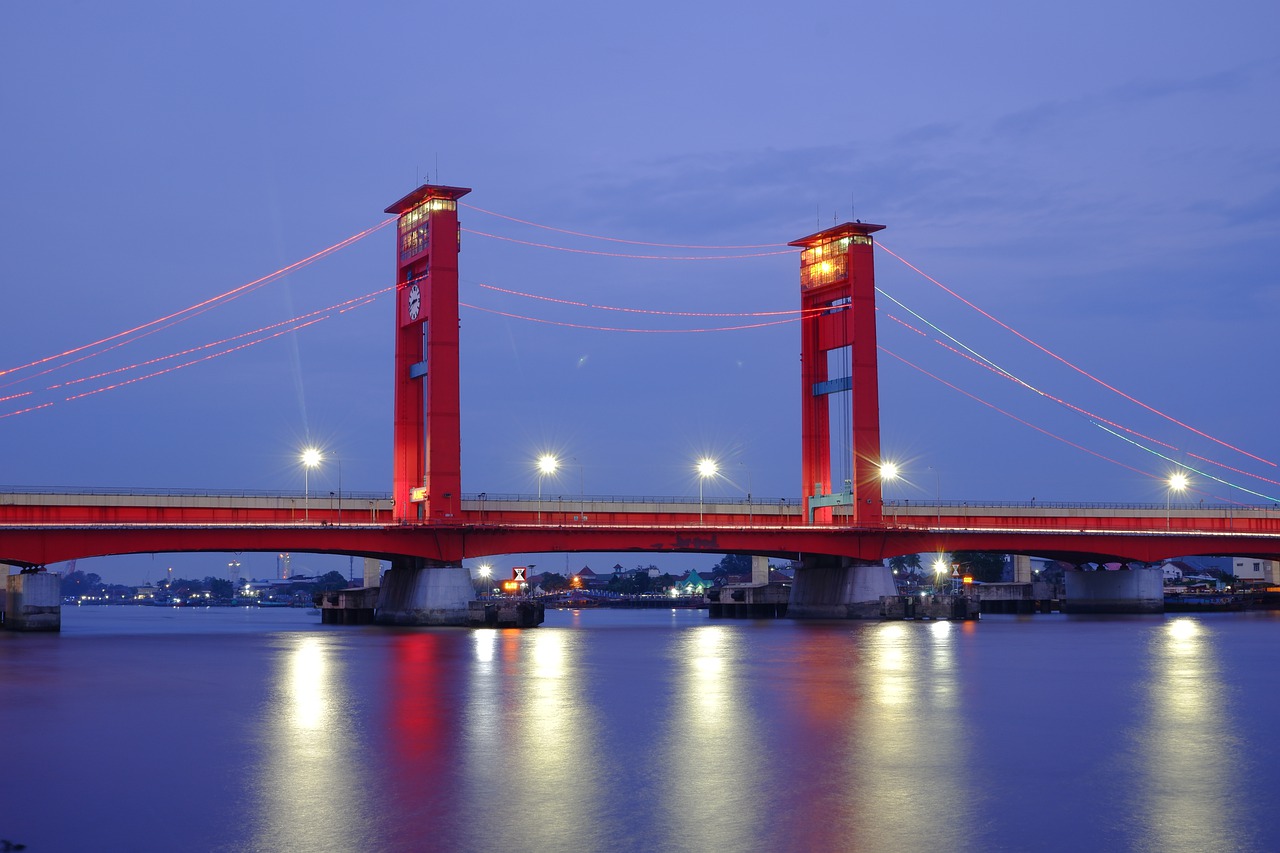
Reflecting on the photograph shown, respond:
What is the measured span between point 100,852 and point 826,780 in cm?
1023

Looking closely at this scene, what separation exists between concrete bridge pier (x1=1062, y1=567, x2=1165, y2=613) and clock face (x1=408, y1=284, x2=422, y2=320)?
61.9 meters

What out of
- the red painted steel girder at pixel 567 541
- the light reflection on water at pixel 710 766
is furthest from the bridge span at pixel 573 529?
the light reflection on water at pixel 710 766

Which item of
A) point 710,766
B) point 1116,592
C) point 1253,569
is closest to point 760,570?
point 1116,592

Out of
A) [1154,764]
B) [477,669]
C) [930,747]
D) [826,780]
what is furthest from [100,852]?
[477,669]

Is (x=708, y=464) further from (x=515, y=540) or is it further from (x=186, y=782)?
(x=186, y=782)

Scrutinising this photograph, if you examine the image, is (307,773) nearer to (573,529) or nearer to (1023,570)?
(573,529)

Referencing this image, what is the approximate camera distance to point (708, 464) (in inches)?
3922

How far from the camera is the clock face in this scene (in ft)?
265

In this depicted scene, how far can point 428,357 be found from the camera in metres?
78.0

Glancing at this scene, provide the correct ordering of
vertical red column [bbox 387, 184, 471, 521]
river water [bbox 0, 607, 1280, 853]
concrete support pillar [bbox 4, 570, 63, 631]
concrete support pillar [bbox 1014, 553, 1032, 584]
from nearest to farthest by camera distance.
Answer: river water [bbox 0, 607, 1280, 853] < concrete support pillar [bbox 4, 570, 63, 631] < vertical red column [bbox 387, 184, 471, 521] < concrete support pillar [bbox 1014, 553, 1032, 584]

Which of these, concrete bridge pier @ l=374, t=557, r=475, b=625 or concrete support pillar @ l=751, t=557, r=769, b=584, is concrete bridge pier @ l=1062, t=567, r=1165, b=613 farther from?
concrete bridge pier @ l=374, t=557, r=475, b=625

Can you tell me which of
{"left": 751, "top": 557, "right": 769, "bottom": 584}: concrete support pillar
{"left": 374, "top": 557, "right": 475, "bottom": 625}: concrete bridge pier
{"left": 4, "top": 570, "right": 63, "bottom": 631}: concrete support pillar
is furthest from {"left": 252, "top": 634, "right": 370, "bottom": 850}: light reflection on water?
Answer: {"left": 751, "top": 557, "right": 769, "bottom": 584}: concrete support pillar

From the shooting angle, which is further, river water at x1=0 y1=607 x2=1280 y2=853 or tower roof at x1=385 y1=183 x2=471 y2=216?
tower roof at x1=385 y1=183 x2=471 y2=216

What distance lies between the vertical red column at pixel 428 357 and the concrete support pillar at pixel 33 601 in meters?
17.9
